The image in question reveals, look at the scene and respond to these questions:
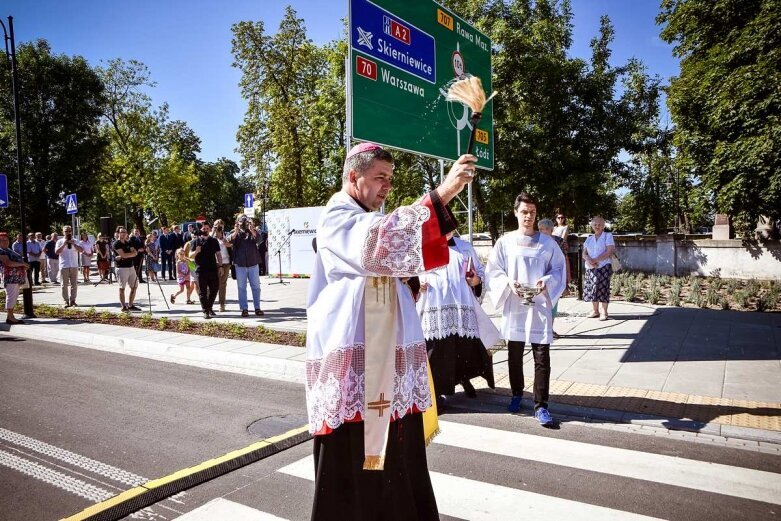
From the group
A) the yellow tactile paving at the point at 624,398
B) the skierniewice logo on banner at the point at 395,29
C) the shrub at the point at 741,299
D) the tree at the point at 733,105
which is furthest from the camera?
the tree at the point at 733,105

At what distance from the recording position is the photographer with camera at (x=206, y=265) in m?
11.2

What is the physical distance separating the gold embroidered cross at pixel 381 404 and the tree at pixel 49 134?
39.5m

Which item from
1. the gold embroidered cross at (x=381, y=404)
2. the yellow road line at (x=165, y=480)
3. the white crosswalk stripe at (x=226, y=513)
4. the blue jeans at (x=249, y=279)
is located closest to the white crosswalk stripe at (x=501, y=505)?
the white crosswalk stripe at (x=226, y=513)

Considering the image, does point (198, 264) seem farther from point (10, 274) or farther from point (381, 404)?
point (381, 404)

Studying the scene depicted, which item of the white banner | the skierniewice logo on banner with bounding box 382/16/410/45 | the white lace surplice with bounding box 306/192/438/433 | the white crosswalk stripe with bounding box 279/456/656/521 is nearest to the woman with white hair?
the skierniewice logo on banner with bounding box 382/16/410/45

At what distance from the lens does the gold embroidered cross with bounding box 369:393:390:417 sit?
7.51 ft

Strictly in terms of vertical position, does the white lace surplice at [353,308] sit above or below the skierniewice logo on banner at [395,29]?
below

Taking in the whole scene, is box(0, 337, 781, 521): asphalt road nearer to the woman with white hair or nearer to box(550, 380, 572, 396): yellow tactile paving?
box(550, 380, 572, 396): yellow tactile paving

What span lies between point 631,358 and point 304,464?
513 cm

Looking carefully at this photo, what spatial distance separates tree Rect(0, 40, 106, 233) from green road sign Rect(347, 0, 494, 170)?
34826 millimetres

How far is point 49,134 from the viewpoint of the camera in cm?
3534

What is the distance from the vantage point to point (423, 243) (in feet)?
6.61

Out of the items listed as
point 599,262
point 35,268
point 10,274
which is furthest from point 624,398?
point 35,268

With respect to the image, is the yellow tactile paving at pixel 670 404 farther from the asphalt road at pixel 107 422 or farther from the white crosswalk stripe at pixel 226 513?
the white crosswalk stripe at pixel 226 513
